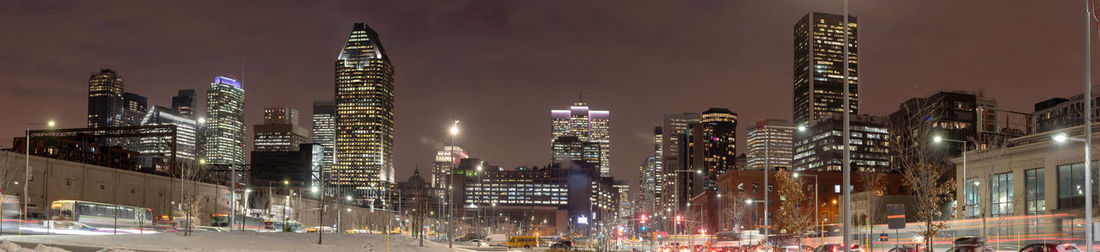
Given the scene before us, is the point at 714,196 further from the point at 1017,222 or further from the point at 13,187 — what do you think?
the point at 13,187

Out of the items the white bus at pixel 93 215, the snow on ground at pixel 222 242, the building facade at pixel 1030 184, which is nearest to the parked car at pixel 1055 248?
the building facade at pixel 1030 184

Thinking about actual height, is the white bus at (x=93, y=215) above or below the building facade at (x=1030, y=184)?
below

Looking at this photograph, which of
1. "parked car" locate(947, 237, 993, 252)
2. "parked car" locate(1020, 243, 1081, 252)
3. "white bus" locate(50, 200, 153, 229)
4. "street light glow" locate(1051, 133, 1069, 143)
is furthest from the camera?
"white bus" locate(50, 200, 153, 229)

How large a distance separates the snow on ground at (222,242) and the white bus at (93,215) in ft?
70.2

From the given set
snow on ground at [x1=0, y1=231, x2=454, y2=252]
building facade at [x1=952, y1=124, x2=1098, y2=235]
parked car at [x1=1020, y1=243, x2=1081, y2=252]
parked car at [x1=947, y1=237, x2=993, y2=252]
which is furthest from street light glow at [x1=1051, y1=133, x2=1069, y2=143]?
snow on ground at [x1=0, y1=231, x2=454, y2=252]

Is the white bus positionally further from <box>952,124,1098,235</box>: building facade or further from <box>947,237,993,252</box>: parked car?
<box>952,124,1098,235</box>: building facade

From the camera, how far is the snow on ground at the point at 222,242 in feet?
113

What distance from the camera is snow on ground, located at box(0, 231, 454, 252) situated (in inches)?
1358

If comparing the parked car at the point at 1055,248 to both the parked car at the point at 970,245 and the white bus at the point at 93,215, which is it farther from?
the white bus at the point at 93,215

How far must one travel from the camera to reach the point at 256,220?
9725 centimetres

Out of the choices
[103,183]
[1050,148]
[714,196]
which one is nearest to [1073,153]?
[1050,148]

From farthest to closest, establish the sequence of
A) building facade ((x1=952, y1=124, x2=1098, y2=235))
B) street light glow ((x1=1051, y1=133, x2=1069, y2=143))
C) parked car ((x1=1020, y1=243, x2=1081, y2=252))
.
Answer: building facade ((x1=952, y1=124, x2=1098, y2=235)), parked car ((x1=1020, y1=243, x2=1081, y2=252)), street light glow ((x1=1051, y1=133, x2=1069, y2=143))

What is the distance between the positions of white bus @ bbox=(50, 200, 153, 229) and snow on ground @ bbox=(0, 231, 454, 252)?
70.2 ft

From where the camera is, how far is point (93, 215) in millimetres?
63688
